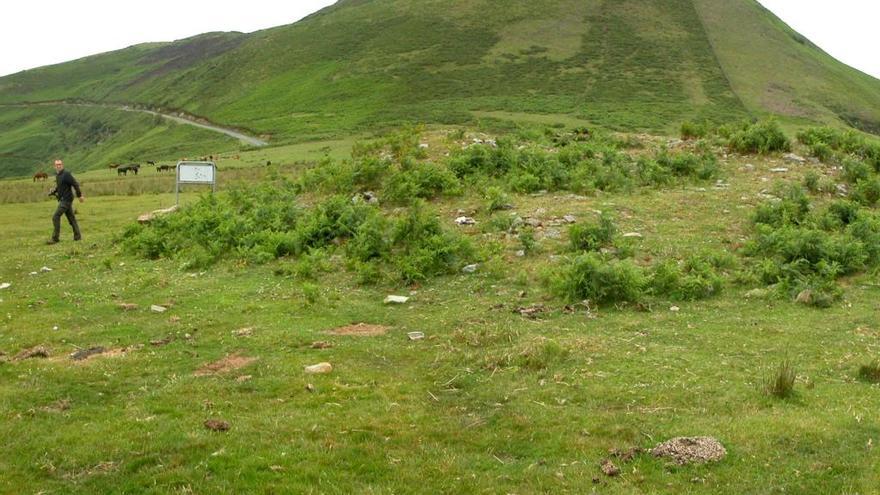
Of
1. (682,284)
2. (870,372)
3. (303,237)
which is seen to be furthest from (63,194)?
(870,372)

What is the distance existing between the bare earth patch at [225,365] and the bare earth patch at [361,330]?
1.95 metres

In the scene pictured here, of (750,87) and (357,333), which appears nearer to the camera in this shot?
(357,333)

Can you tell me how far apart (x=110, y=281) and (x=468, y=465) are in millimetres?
13272

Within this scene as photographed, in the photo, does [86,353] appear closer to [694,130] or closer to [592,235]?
[592,235]

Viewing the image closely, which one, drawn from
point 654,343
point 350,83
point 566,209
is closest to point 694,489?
point 654,343

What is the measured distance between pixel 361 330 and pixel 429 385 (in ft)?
11.1

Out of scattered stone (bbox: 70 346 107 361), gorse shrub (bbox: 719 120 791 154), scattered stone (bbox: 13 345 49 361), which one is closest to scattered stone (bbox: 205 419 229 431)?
scattered stone (bbox: 70 346 107 361)

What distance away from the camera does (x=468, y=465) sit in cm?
807

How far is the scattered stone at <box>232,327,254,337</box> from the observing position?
13312 millimetres

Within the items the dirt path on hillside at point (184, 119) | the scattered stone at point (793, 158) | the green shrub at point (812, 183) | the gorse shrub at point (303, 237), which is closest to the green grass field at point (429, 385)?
the gorse shrub at point (303, 237)

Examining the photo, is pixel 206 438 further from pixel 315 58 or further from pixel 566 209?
pixel 315 58

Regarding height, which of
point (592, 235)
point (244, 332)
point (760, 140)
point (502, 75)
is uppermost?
point (502, 75)

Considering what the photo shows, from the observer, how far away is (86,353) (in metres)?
12.3

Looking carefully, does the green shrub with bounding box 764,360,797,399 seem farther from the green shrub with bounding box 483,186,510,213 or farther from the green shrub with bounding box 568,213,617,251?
the green shrub with bounding box 483,186,510,213
